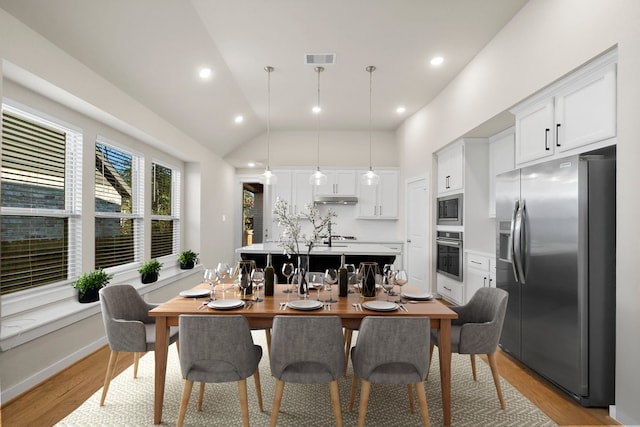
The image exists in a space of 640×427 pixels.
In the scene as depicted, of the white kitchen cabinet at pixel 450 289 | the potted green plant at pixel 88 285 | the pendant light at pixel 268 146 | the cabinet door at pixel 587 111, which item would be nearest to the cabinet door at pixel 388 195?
the white kitchen cabinet at pixel 450 289

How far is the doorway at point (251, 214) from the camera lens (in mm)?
7570

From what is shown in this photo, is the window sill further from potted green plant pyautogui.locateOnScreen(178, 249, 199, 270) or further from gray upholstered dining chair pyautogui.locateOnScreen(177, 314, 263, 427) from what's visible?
potted green plant pyautogui.locateOnScreen(178, 249, 199, 270)

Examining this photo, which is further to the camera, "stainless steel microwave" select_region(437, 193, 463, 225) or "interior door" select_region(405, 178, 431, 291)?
"interior door" select_region(405, 178, 431, 291)

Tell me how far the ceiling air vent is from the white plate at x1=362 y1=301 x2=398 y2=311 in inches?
110

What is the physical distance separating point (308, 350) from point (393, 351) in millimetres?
452

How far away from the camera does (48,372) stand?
2.63m

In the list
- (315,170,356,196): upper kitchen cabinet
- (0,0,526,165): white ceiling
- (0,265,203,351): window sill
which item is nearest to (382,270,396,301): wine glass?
(0,0,526,165): white ceiling

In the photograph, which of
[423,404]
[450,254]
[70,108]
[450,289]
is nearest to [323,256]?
[450,254]

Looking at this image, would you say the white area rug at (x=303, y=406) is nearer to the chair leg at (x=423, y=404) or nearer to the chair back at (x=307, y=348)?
the chair leg at (x=423, y=404)

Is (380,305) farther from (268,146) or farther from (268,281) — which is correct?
(268,146)

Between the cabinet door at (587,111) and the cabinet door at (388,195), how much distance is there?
13.8 feet

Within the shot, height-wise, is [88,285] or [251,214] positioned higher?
[251,214]

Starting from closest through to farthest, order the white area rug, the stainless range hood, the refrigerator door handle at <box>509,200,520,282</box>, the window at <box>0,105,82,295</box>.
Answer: the white area rug < the window at <box>0,105,82,295</box> < the refrigerator door handle at <box>509,200,520,282</box> < the stainless range hood

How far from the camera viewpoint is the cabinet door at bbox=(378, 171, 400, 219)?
6859 mm
